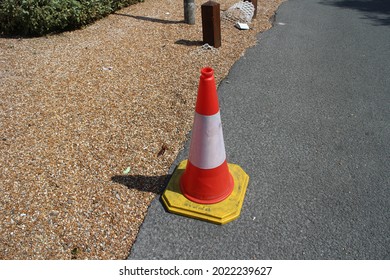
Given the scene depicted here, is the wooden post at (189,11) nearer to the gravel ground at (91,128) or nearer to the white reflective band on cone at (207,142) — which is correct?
the gravel ground at (91,128)

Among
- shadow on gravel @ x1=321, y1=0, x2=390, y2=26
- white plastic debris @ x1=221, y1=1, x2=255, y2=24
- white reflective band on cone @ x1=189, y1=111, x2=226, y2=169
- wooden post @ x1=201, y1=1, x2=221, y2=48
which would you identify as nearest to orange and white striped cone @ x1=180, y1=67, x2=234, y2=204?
white reflective band on cone @ x1=189, y1=111, x2=226, y2=169

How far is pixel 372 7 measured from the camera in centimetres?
896

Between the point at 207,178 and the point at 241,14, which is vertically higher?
the point at 241,14

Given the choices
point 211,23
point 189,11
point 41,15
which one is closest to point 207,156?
point 211,23

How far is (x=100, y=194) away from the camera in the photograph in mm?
2871

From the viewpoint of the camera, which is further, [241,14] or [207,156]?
[241,14]

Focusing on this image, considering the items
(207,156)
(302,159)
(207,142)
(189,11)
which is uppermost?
(189,11)

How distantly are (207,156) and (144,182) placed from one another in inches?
26.6

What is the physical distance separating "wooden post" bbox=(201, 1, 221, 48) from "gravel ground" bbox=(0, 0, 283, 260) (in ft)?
0.57

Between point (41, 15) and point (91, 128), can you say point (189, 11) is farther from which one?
point (91, 128)

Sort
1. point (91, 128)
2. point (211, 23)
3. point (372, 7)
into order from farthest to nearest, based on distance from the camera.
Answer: point (372, 7) → point (211, 23) → point (91, 128)

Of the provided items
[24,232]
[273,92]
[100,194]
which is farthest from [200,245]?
[273,92]

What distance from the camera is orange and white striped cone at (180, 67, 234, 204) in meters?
2.58

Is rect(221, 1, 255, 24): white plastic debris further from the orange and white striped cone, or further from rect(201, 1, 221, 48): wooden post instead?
the orange and white striped cone
